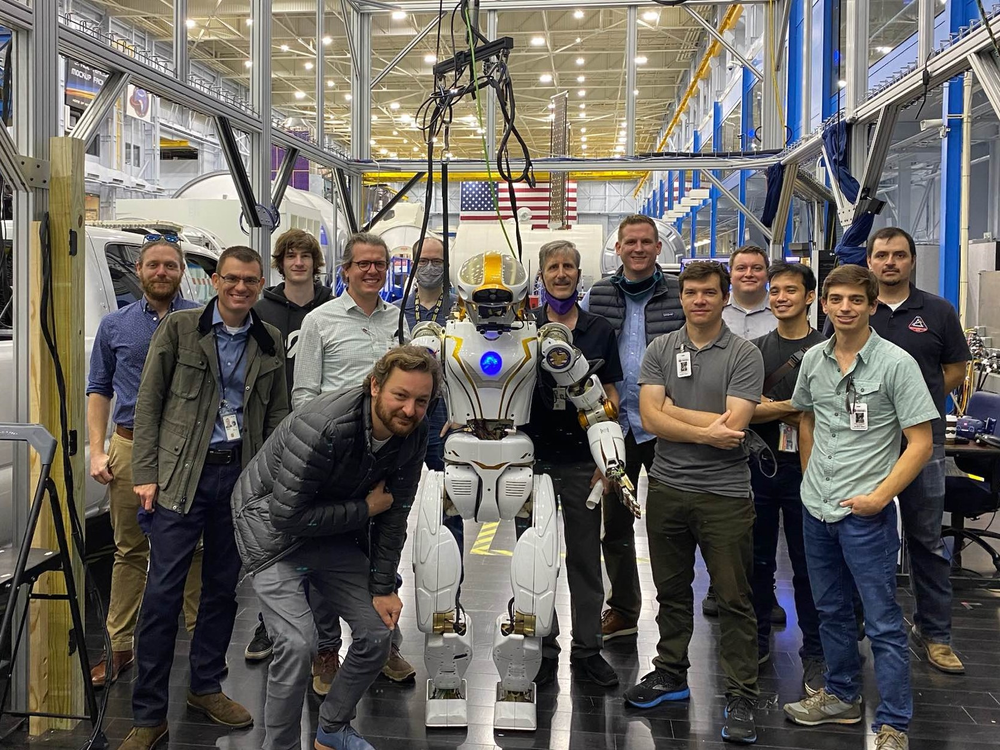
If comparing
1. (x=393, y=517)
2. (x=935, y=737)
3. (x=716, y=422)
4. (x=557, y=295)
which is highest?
(x=557, y=295)

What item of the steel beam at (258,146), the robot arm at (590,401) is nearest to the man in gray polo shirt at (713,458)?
the robot arm at (590,401)

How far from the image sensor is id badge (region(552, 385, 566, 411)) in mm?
3281

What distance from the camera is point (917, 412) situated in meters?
2.72

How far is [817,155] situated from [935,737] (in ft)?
17.6

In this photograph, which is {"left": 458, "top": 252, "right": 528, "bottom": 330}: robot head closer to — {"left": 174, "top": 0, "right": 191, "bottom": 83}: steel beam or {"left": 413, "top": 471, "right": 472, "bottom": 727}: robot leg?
{"left": 413, "top": 471, "right": 472, "bottom": 727}: robot leg

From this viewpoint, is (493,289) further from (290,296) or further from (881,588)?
(881,588)

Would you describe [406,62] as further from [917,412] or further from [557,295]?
[917,412]

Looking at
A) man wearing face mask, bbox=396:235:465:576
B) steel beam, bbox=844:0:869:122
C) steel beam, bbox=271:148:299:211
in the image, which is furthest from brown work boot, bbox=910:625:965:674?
steel beam, bbox=271:148:299:211

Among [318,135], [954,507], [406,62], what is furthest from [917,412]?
[406,62]

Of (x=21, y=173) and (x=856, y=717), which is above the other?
(x=21, y=173)

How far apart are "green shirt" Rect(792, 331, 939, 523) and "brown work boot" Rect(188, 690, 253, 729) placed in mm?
2253

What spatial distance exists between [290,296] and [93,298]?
4.22 ft

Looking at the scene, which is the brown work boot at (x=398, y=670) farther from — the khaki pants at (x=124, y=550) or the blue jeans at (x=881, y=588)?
the blue jeans at (x=881, y=588)

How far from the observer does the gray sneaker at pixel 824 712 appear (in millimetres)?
3133
